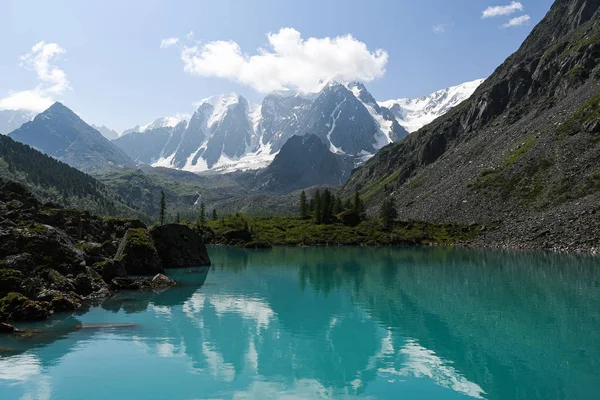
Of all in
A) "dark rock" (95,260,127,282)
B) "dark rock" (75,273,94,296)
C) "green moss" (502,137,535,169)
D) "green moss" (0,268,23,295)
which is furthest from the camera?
"green moss" (502,137,535,169)

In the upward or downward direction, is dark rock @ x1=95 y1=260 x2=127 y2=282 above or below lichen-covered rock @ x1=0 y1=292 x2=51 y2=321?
above

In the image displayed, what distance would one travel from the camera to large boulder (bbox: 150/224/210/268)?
82562 mm

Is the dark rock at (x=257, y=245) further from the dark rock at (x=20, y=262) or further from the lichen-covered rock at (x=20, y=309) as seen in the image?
the lichen-covered rock at (x=20, y=309)

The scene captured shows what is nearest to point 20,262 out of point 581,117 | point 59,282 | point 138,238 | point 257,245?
point 59,282

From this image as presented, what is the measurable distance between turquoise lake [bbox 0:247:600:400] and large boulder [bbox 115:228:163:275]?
46.6 feet

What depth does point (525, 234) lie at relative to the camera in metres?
120

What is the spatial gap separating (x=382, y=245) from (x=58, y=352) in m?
135

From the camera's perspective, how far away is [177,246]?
84.6 meters

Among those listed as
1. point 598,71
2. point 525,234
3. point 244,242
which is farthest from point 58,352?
point 598,71

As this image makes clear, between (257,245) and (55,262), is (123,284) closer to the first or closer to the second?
(55,262)

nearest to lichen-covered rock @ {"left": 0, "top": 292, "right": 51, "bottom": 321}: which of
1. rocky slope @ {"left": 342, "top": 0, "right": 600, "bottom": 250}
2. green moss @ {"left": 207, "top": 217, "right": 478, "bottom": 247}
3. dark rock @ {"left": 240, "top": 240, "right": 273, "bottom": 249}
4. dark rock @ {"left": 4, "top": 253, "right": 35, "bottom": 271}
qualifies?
dark rock @ {"left": 4, "top": 253, "right": 35, "bottom": 271}

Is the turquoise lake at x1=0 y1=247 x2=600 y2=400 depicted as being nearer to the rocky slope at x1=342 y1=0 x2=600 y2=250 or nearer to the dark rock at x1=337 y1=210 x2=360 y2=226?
the rocky slope at x1=342 y1=0 x2=600 y2=250

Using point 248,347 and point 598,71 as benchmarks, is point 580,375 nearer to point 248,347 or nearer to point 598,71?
point 248,347

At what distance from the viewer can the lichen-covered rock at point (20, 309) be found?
120 feet
